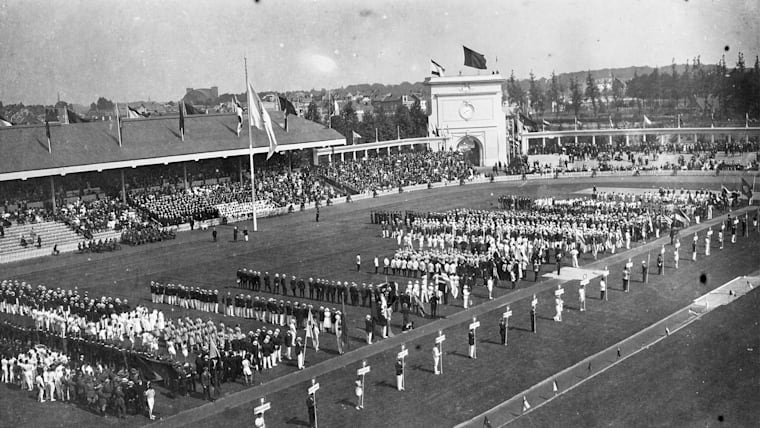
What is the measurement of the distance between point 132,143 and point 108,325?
2998 centimetres

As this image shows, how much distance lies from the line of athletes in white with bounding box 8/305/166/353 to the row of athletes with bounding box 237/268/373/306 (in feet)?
16.8

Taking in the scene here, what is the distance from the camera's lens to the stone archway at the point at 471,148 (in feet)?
256

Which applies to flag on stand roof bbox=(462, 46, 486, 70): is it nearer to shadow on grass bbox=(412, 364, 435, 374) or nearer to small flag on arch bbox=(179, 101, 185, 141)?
small flag on arch bbox=(179, 101, 185, 141)

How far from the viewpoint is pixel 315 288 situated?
2862cm

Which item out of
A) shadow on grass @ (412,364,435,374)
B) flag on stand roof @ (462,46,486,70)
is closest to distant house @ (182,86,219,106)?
flag on stand roof @ (462,46,486,70)

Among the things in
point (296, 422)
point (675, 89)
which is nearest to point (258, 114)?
point (296, 422)

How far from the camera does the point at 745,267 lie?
99.8 ft

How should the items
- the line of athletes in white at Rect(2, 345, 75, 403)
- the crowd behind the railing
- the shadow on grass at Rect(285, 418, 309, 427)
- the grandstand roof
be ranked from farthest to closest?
1. the grandstand roof
2. the crowd behind the railing
3. the line of athletes in white at Rect(2, 345, 75, 403)
4. the shadow on grass at Rect(285, 418, 309, 427)

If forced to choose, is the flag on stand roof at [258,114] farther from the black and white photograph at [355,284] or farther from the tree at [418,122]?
the tree at [418,122]

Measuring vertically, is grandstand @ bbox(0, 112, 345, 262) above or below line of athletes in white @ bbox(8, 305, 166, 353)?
above

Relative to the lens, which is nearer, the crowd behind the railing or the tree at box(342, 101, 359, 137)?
the crowd behind the railing

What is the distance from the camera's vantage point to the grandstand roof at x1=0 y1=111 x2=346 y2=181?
152 feet

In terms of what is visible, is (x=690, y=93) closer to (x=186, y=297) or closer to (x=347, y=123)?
(x=347, y=123)

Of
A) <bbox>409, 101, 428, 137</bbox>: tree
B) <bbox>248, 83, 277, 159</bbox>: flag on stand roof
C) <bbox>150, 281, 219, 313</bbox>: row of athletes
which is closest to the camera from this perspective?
<bbox>150, 281, 219, 313</bbox>: row of athletes
